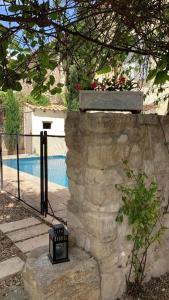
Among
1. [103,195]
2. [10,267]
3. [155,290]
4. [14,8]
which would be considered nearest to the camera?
[14,8]

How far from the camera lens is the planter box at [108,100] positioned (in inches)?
Result: 90.4

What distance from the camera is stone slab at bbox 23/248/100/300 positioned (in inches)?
83.6

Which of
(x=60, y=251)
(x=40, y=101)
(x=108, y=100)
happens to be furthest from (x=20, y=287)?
(x=40, y=101)

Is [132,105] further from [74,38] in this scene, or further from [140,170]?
[74,38]

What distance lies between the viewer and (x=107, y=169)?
2270 millimetres

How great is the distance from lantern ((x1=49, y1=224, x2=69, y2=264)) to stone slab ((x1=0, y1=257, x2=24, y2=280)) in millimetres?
780

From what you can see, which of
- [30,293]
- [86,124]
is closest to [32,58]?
[86,124]

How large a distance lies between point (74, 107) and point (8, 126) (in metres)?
3.49

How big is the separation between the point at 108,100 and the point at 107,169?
1.85 feet

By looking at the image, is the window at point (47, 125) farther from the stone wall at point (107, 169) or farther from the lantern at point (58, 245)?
the lantern at point (58, 245)

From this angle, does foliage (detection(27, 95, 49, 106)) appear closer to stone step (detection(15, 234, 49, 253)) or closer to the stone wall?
stone step (detection(15, 234, 49, 253))

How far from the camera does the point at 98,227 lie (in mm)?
2324

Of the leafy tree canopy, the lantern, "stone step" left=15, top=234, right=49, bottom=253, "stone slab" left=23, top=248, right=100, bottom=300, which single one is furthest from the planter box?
"stone step" left=15, top=234, right=49, bottom=253

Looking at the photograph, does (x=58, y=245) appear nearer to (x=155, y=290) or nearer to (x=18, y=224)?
(x=155, y=290)
